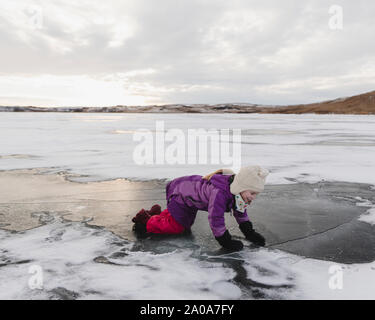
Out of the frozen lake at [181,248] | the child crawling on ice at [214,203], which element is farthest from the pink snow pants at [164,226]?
the frozen lake at [181,248]

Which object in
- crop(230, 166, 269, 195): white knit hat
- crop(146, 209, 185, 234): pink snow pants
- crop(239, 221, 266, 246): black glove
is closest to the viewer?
crop(230, 166, 269, 195): white knit hat

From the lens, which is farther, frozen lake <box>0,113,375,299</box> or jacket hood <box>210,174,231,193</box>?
jacket hood <box>210,174,231,193</box>

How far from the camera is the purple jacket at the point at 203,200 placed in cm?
267

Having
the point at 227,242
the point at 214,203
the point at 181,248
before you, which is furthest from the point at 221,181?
the point at 181,248

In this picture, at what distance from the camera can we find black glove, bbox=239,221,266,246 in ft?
9.36

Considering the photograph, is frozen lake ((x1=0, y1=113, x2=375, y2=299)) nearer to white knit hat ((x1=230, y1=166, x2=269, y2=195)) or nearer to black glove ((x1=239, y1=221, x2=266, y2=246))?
black glove ((x1=239, y1=221, x2=266, y2=246))

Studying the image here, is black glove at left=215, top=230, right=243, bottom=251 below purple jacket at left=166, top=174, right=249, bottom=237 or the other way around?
below

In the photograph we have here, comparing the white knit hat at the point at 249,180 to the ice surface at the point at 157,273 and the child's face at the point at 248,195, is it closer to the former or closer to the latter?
the child's face at the point at 248,195

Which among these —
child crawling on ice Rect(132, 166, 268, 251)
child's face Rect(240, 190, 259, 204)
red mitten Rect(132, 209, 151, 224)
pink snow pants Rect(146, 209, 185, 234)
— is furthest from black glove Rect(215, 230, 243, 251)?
red mitten Rect(132, 209, 151, 224)

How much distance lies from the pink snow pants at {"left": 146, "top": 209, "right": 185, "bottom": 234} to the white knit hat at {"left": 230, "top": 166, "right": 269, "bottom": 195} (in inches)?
29.5

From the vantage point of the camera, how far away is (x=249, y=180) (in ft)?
8.41

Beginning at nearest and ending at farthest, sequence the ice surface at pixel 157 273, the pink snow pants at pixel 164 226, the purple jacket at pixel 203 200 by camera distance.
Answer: the ice surface at pixel 157 273, the purple jacket at pixel 203 200, the pink snow pants at pixel 164 226

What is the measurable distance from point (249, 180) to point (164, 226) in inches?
39.3

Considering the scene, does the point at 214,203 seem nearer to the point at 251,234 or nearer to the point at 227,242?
the point at 227,242
